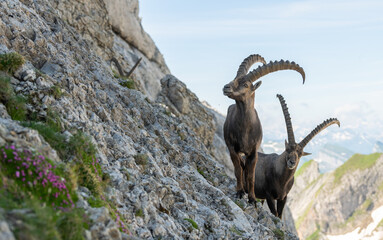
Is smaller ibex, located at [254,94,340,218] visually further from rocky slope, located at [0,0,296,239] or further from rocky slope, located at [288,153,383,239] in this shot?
rocky slope, located at [288,153,383,239]

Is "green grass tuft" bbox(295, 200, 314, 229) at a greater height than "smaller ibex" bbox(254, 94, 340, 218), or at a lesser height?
lesser

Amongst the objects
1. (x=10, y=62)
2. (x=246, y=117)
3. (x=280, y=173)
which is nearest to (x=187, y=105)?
(x=280, y=173)

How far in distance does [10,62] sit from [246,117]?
7.77 meters

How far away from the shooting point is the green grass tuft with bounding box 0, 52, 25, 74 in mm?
9039

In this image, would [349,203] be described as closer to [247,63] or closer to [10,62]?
[247,63]

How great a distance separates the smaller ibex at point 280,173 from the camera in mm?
17781

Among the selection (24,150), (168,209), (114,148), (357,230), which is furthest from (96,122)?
(357,230)

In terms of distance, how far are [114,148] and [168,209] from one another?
6.71 ft

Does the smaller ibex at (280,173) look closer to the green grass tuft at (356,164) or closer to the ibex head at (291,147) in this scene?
the ibex head at (291,147)

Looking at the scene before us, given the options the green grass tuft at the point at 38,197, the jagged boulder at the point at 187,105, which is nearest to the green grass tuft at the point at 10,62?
the green grass tuft at the point at 38,197

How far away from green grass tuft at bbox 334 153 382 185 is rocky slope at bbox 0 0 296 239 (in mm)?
139247

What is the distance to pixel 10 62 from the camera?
29.8 ft

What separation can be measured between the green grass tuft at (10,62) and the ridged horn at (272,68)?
23.8ft

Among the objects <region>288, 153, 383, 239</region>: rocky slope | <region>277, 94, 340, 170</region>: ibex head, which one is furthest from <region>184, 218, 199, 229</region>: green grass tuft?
<region>288, 153, 383, 239</region>: rocky slope
